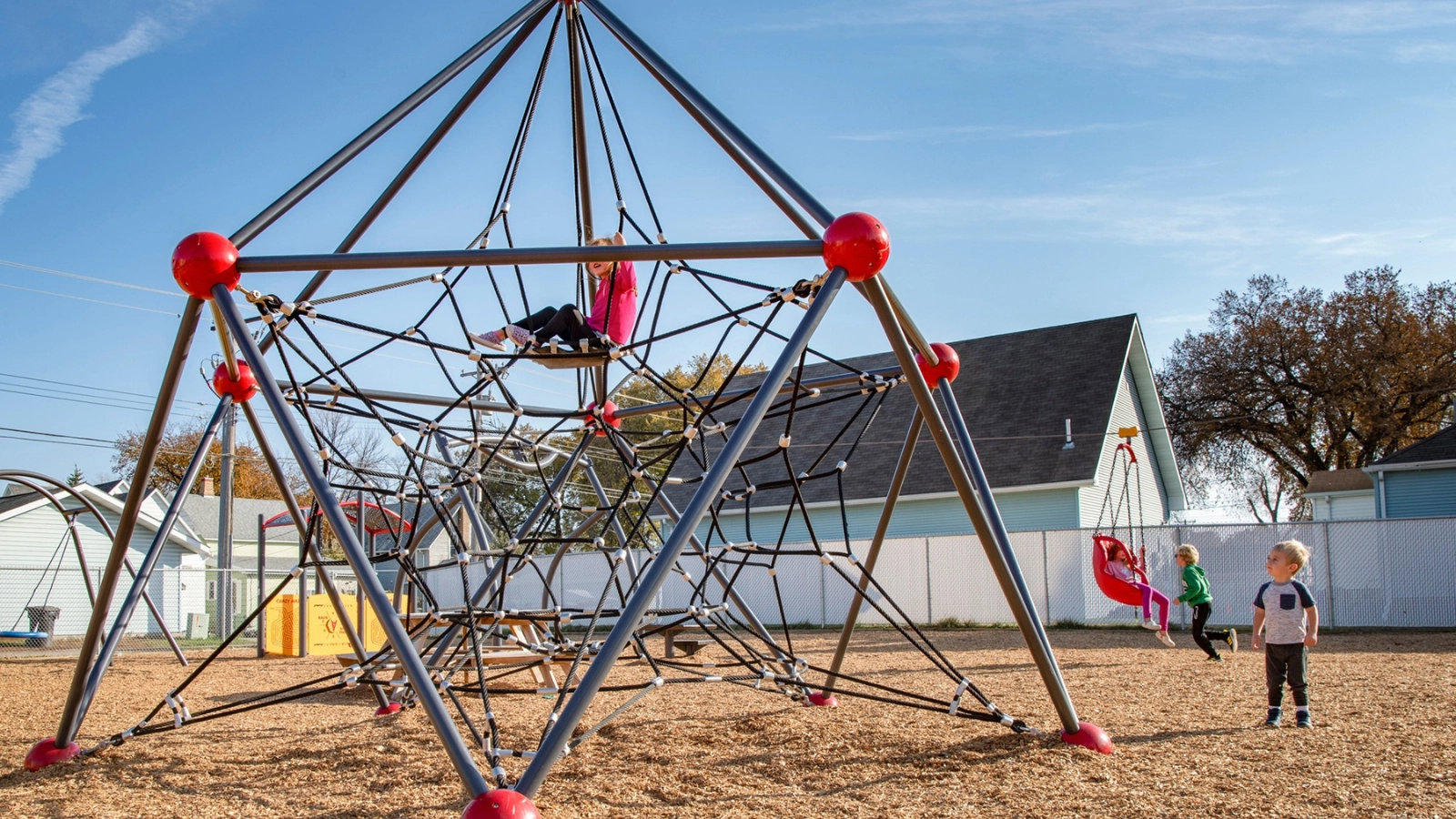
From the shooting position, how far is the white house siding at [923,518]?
2038 cm

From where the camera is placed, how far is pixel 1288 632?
19.1 feet

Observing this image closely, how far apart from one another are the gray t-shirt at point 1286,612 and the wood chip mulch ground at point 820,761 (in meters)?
0.49

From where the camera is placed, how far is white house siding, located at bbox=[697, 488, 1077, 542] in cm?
2038

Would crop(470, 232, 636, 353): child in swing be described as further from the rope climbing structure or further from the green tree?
the green tree

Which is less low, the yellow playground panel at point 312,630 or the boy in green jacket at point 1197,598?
the boy in green jacket at point 1197,598

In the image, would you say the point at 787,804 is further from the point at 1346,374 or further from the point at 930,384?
the point at 1346,374

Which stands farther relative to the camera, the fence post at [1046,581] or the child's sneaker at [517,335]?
the fence post at [1046,581]

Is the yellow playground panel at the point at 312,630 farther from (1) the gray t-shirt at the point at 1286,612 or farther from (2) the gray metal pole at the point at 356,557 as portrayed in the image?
(1) the gray t-shirt at the point at 1286,612

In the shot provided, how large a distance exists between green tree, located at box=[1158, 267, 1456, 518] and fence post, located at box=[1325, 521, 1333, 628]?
52.6ft

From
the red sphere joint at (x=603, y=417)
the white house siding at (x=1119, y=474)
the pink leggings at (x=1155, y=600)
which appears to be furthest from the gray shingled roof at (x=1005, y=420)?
the red sphere joint at (x=603, y=417)

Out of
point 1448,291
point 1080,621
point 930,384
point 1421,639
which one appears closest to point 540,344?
point 930,384

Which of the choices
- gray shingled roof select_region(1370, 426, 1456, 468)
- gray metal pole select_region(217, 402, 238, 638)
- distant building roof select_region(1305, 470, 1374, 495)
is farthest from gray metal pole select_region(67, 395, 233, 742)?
distant building roof select_region(1305, 470, 1374, 495)

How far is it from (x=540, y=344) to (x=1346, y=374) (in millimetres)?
31025

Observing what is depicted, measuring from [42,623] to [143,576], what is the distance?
1724cm
